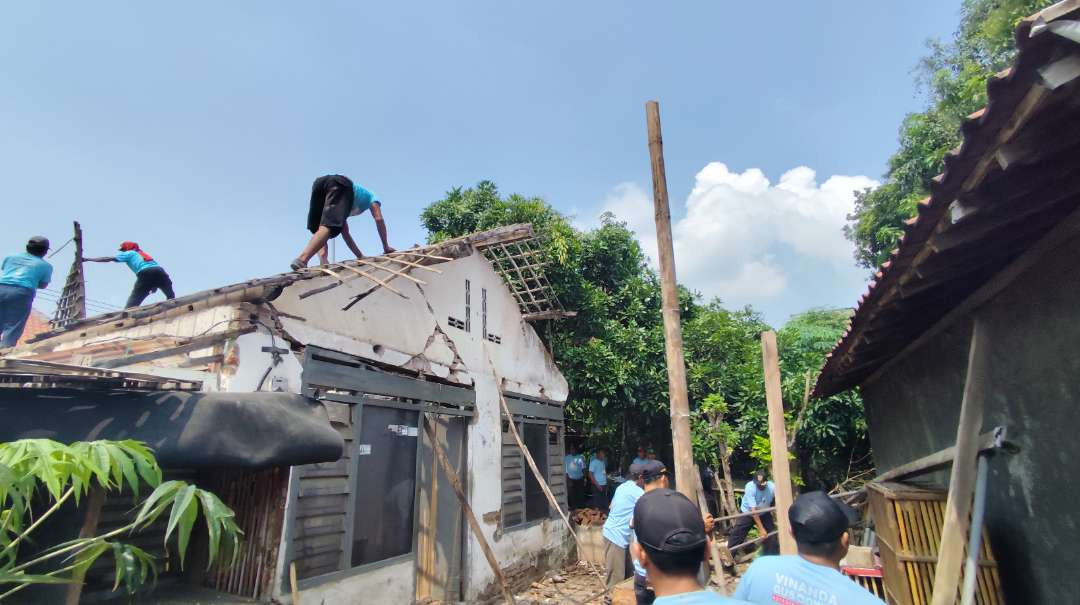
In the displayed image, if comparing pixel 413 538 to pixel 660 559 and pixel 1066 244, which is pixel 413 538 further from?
pixel 1066 244

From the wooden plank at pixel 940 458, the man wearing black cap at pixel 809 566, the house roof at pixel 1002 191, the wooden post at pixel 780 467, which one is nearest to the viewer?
the house roof at pixel 1002 191

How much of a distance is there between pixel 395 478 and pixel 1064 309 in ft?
19.6

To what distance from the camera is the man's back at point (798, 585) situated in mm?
2098

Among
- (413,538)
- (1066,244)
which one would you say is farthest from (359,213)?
(1066,244)

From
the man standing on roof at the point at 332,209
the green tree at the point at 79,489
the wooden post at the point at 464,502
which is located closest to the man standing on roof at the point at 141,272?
the man standing on roof at the point at 332,209


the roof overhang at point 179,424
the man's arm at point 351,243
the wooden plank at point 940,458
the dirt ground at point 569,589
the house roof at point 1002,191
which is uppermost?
the man's arm at point 351,243

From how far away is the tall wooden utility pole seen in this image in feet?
12.4

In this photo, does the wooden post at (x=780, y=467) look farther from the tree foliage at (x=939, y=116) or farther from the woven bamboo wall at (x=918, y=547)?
the tree foliage at (x=939, y=116)

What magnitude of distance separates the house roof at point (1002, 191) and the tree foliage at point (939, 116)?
1379 centimetres

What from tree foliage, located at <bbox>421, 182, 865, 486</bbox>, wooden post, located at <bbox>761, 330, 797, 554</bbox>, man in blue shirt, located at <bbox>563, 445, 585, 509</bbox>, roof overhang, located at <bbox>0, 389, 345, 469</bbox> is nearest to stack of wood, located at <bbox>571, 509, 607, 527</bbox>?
man in blue shirt, located at <bbox>563, 445, 585, 509</bbox>

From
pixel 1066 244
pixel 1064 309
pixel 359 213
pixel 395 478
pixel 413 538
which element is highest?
pixel 359 213

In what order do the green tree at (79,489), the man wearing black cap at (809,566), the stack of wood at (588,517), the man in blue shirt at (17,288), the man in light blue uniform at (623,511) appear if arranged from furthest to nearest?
the stack of wood at (588,517) → the man in blue shirt at (17,288) → the man in light blue uniform at (623,511) → the man wearing black cap at (809,566) → the green tree at (79,489)

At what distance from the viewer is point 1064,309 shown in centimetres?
307

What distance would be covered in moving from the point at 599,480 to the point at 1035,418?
899 centimetres
